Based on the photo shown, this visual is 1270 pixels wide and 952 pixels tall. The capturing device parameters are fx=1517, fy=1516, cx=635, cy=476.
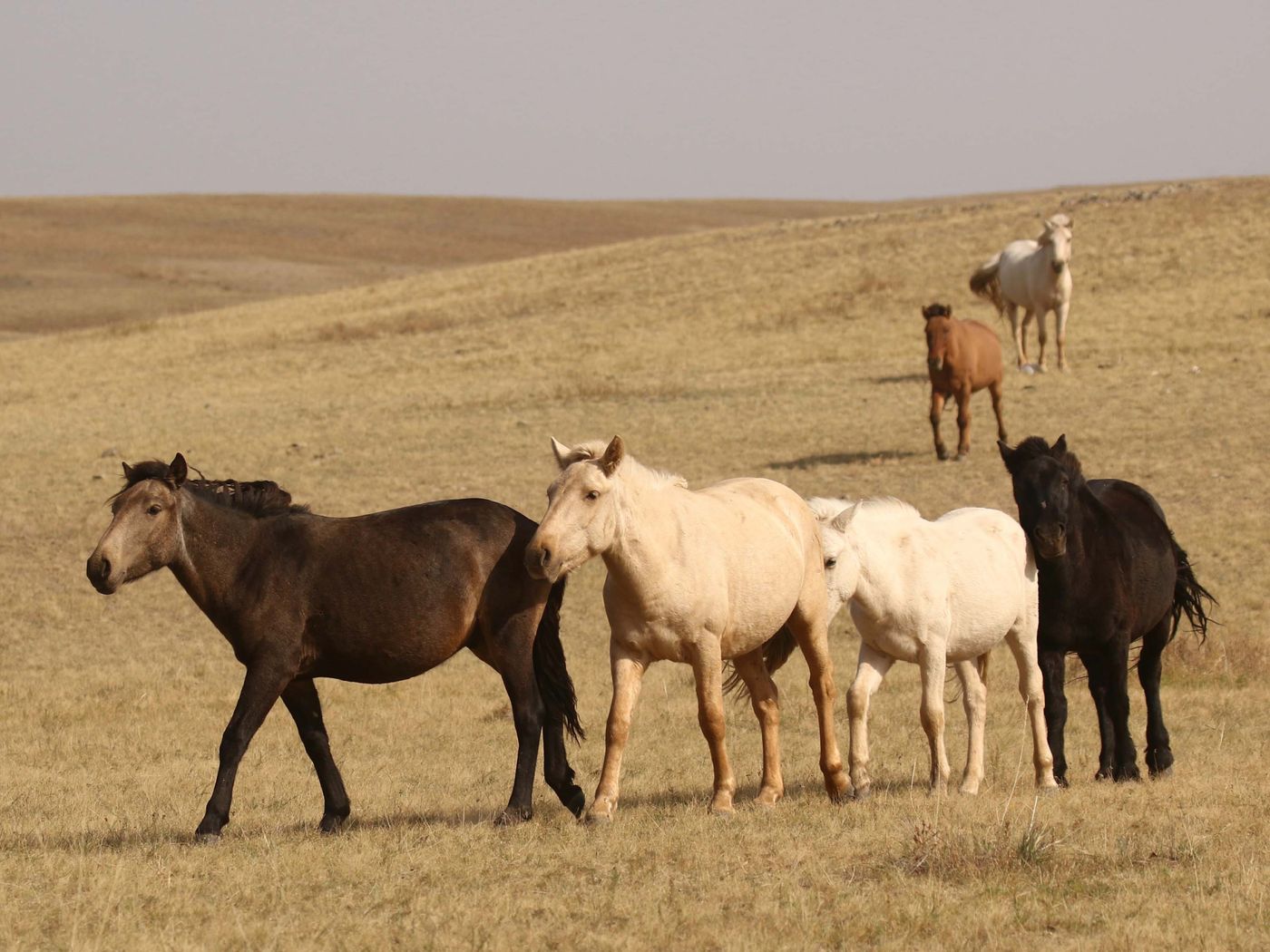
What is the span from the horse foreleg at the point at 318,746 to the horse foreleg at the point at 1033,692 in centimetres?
382

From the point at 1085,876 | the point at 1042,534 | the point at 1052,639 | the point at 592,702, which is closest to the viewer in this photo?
the point at 1085,876

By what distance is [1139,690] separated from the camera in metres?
12.0

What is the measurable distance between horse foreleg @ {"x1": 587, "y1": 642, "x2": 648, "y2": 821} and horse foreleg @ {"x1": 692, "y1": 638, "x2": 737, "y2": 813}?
34 centimetres

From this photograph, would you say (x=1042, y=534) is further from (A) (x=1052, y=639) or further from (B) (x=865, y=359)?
(B) (x=865, y=359)

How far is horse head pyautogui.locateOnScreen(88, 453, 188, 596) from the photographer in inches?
287

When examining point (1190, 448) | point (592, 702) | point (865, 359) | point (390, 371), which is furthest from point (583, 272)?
point (592, 702)

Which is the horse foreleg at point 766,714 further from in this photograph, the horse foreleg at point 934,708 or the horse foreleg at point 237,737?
the horse foreleg at point 237,737

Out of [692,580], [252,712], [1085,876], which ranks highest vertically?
[692,580]

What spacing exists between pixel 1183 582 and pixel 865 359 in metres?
17.9

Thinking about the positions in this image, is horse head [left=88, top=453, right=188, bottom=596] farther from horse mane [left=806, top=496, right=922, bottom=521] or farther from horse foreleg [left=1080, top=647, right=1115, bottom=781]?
horse foreleg [left=1080, top=647, right=1115, bottom=781]

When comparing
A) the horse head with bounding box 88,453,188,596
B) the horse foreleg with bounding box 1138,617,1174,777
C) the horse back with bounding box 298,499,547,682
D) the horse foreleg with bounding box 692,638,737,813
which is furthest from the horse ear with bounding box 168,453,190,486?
the horse foreleg with bounding box 1138,617,1174,777

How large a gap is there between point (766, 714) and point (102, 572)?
3491 millimetres

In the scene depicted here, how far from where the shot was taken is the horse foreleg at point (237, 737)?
729 centimetres

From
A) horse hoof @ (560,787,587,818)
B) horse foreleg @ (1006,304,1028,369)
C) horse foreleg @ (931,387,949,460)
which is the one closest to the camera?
horse hoof @ (560,787,587,818)
